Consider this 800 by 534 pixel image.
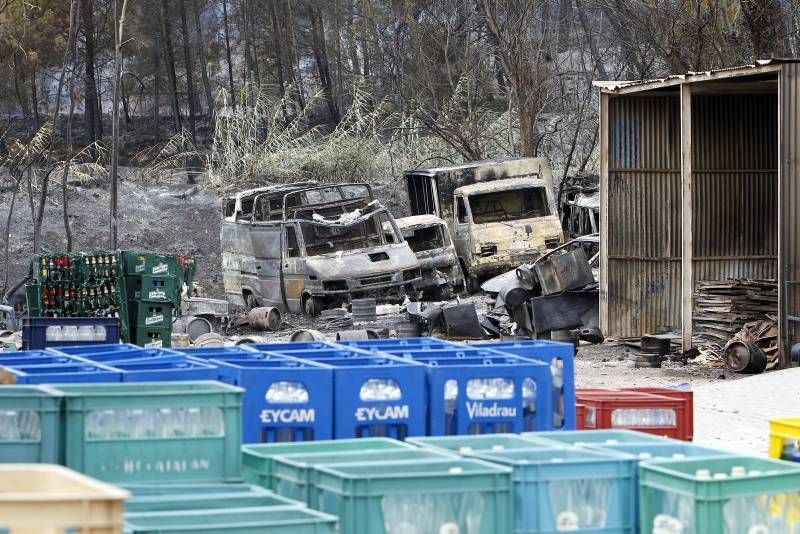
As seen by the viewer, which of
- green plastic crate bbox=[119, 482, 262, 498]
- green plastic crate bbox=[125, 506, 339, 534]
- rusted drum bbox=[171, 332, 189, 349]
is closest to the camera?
green plastic crate bbox=[125, 506, 339, 534]

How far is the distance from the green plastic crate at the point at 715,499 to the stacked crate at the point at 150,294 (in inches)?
514

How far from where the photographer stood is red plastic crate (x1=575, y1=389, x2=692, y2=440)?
8.37m

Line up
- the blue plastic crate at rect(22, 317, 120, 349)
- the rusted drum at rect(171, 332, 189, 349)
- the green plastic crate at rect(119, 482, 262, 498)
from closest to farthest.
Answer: the green plastic crate at rect(119, 482, 262, 498) → the blue plastic crate at rect(22, 317, 120, 349) → the rusted drum at rect(171, 332, 189, 349)

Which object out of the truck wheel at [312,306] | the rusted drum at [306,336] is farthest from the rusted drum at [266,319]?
the rusted drum at [306,336]

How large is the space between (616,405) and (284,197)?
16678 mm

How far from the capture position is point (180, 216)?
113 ft

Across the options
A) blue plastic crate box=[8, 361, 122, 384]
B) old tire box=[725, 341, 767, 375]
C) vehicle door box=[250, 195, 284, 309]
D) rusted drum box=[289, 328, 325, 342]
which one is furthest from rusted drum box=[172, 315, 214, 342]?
blue plastic crate box=[8, 361, 122, 384]

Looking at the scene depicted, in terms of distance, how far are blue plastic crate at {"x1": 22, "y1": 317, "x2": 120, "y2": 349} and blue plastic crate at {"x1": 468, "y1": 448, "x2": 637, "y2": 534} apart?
8.68 meters

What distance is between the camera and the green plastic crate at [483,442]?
5934 mm

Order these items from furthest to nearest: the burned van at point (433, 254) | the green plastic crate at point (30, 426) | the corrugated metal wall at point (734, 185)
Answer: the burned van at point (433, 254)
the corrugated metal wall at point (734, 185)
the green plastic crate at point (30, 426)

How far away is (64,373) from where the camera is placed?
21.8 feet

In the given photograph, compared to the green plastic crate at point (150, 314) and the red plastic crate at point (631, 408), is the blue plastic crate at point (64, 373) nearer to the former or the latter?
the red plastic crate at point (631, 408)

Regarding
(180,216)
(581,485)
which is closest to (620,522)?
(581,485)

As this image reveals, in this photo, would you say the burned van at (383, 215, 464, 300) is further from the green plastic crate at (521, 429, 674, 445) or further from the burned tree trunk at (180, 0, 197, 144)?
the burned tree trunk at (180, 0, 197, 144)
